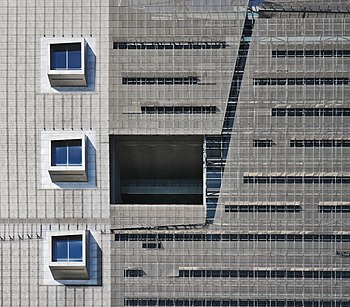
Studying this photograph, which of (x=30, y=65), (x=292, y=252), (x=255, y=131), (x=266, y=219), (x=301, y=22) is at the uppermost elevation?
(x=301, y=22)

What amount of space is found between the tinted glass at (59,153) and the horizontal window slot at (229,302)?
17736mm

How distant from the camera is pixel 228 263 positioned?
58.3 m

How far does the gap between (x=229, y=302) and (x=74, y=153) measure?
24.8 meters

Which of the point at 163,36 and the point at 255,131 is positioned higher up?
the point at 163,36

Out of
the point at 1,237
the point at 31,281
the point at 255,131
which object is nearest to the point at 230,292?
the point at 255,131

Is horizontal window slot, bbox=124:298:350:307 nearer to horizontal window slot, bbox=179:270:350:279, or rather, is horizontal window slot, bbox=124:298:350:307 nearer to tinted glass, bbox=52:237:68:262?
horizontal window slot, bbox=179:270:350:279

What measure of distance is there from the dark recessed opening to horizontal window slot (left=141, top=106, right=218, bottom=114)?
3.37 meters

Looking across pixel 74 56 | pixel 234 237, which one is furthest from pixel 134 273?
pixel 74 56

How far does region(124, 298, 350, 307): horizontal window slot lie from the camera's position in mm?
57938

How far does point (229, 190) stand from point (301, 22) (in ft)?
69.2

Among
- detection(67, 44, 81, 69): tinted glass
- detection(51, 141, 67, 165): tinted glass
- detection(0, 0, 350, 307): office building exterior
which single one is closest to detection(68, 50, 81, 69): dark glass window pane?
detection(67, 44, 81, 69): tinted glass

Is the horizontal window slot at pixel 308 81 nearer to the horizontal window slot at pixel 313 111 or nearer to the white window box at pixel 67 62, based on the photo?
the horizontal window slot at pixel 313 111

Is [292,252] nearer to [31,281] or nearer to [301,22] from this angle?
[301,22]

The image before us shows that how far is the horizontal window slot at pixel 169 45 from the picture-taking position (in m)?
58.7
